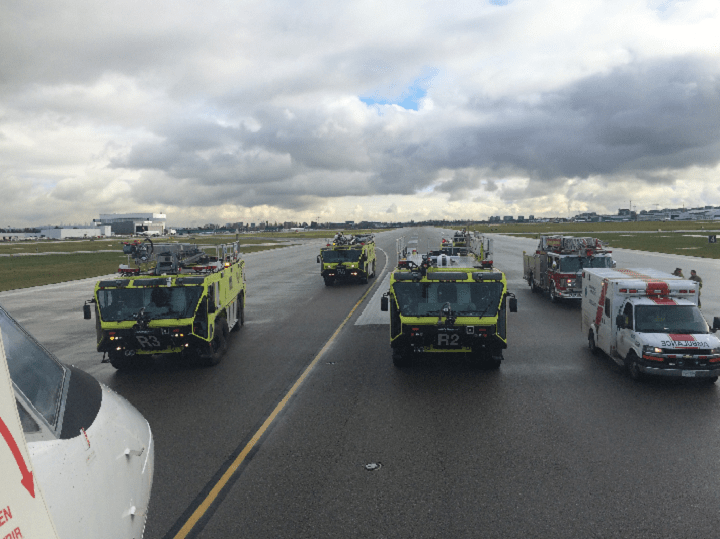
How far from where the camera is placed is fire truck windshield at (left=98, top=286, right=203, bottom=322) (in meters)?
12.0

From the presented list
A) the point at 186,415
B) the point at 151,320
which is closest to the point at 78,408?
the point at 186,415

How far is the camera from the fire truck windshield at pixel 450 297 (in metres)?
11.5

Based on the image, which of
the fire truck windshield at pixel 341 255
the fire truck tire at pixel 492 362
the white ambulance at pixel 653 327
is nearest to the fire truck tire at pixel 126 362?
the fire truck tire at pixel 492 362

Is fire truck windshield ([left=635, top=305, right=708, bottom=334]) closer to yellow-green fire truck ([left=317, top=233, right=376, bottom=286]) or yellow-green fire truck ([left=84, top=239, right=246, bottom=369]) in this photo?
yellow-green fire truck ([left=84, top=239, right=246, bottom=369])

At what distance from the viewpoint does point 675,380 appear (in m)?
11.1

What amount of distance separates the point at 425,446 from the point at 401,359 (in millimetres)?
4233

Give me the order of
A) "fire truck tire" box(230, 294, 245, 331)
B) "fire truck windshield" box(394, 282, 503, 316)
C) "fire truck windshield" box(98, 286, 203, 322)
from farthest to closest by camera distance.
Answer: "fire truck tire" box(230, 294, 245, 331), "fire truck windshield" box(98, 286, 203, 322), "fire truck windshield" box(394, 282, 503, 316)

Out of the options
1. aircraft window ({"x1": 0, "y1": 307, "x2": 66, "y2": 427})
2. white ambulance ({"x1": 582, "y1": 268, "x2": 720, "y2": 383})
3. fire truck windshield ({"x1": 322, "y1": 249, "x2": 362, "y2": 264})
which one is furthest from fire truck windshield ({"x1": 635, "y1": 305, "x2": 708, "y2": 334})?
fire truck windshield ({"x1": 322, "y1": 249, "x2": 362, "y2": 264})

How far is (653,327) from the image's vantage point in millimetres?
11297

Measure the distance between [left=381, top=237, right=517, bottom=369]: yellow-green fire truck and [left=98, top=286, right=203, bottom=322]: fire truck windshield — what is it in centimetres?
477

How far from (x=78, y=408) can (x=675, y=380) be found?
11.6 metres

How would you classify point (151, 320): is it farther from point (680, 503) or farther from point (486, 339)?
point (680, 503)

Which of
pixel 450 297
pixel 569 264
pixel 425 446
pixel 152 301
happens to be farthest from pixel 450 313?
pixel 569 264

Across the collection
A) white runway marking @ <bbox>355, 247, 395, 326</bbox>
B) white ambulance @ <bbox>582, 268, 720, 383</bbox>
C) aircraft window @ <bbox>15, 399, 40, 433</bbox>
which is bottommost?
white runway marking @ <bbox>355, 247, 395, 326</bbox>
